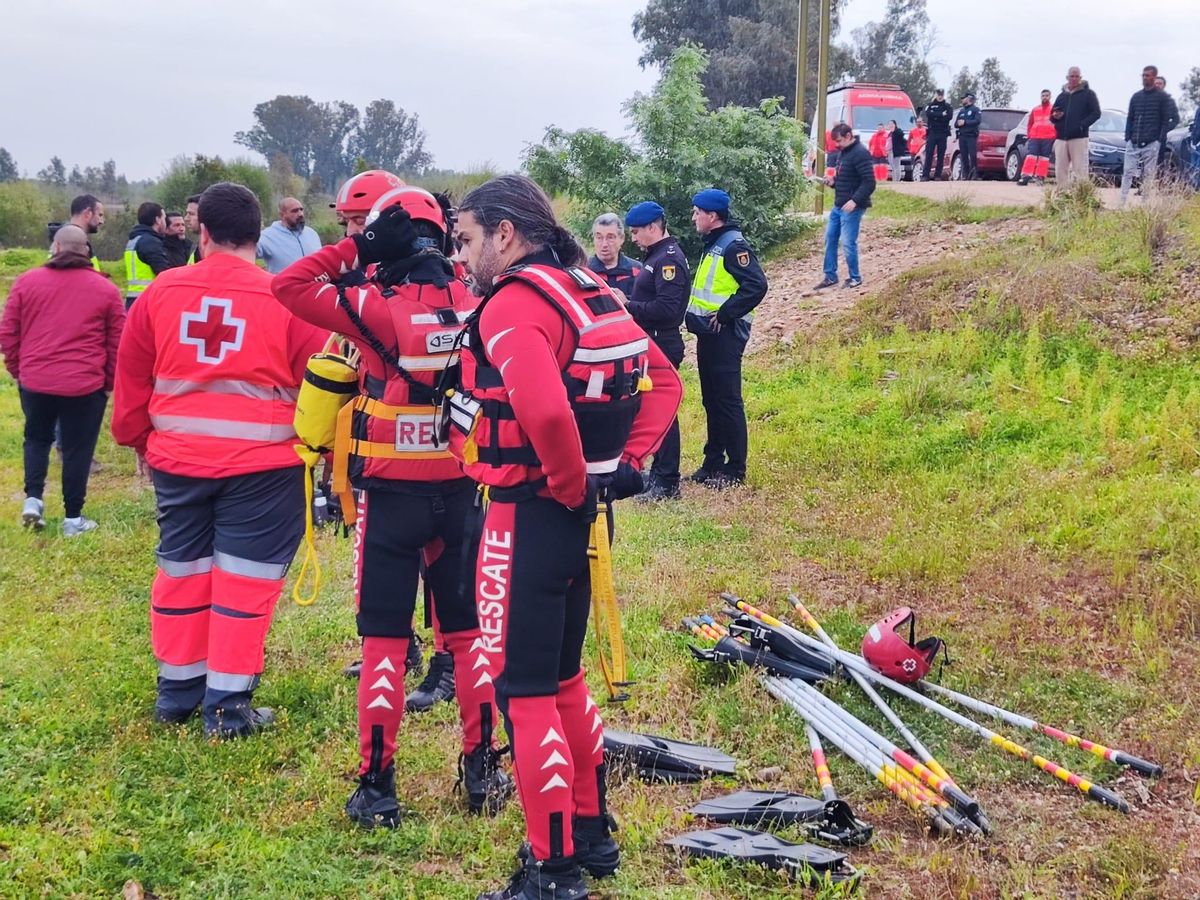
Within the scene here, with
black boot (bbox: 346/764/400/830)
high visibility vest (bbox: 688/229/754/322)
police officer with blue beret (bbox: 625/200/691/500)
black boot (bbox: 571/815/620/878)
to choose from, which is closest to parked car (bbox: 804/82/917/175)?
high visibility vest (bbox: 688/229/754/322)

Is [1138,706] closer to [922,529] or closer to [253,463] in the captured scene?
[922,529]

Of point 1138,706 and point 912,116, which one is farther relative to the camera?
point 912,116

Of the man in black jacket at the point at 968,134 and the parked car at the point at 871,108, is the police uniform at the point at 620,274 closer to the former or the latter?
the man in black jacket at the point at 968,134

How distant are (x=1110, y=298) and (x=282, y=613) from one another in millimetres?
8020

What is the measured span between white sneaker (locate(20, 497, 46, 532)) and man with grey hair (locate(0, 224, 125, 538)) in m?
0.27

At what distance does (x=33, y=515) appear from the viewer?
26.2ft

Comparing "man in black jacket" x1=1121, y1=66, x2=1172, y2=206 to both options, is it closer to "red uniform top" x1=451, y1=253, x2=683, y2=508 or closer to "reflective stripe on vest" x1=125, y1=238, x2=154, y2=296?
"reflective stripe on vest" x1=125, y1=238, x2=154, y2=296

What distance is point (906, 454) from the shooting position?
825cm

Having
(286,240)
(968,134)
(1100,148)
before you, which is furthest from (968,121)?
(286,240)

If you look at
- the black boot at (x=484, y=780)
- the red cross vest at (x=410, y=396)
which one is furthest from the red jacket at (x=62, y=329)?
the black boot at (x=484, y=780)

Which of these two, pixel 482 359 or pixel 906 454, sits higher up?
pixel 482 359

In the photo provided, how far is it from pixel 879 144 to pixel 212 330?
19969mm

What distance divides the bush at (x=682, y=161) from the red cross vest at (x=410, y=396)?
13.8 metres

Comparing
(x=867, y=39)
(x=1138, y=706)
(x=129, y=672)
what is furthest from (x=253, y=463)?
(x=867, y=39)
